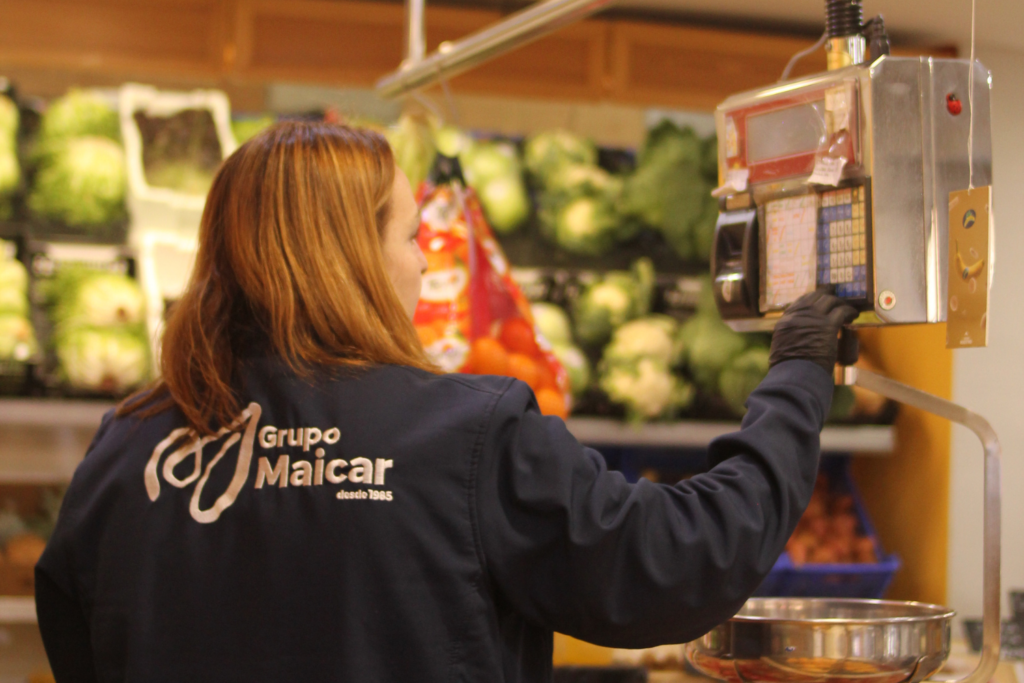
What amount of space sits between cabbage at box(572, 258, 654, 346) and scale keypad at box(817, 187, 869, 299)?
6.59ft

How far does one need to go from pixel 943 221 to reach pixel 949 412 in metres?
0.25

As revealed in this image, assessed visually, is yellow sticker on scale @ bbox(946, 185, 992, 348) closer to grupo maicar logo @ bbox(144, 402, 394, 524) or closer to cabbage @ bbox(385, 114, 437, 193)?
grupo maicar logo @ bbox(144, 402, 394, 524)

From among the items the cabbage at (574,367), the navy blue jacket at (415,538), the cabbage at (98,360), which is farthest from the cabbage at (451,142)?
the navy blue jacket at (415,538)

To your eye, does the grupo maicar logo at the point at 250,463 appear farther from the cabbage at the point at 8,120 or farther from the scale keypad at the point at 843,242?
the cabbage at the point at 8,120

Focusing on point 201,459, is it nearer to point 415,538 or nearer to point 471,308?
point 415,538

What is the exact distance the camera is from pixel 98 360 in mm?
2994

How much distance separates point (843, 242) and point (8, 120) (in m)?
2.84

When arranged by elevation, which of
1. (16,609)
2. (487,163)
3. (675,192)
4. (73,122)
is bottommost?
(16,609)

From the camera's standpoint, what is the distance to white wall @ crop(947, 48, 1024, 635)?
3029 millimetres

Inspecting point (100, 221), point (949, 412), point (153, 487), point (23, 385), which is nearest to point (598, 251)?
point (100, 221)

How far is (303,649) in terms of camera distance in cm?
108

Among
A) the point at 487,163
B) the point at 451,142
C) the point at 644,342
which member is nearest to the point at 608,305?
the point at 644,342

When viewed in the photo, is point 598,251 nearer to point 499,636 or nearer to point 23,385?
point 23,385

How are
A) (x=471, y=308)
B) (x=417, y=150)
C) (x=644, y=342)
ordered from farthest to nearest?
(x=644, y=342) → (x=417, y=150) → (x=471, y=308)
